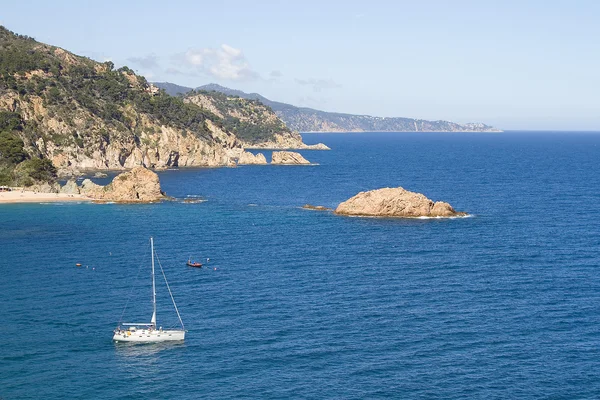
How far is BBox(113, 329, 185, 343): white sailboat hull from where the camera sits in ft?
204

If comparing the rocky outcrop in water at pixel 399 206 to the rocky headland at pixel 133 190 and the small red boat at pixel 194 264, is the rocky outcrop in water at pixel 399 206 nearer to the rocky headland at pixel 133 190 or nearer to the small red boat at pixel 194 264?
the rocky headland at pixel 133 190

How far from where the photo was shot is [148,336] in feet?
206

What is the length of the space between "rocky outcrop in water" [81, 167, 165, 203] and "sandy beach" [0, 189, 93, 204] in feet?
11.4

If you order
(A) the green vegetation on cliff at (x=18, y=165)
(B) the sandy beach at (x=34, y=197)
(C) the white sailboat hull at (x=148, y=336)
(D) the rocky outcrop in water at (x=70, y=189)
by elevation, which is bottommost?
(C) the white sailboat hull at (x=148, y=336)

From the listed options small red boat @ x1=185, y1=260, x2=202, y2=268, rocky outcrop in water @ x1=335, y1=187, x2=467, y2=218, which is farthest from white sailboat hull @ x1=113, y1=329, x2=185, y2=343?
A: rocky outcrop in water @ x1=335, y1=187, x2=467, y2=218

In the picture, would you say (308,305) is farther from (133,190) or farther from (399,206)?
(133,190)

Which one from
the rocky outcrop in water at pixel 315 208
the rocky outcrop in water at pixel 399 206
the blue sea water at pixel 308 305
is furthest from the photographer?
the rocky outcrop in water at pixel 315 208

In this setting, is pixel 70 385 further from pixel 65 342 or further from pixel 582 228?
pixel 582 228

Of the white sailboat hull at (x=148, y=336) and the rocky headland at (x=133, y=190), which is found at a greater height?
the rocky headland at (x=133, y=190)

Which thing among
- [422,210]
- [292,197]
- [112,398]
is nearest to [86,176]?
[292,197]

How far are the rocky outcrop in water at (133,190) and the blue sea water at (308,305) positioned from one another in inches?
673

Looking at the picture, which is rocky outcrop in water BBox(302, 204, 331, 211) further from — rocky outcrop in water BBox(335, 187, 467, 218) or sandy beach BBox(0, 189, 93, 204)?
sandy beach BBox(0, 189, 93, 204)

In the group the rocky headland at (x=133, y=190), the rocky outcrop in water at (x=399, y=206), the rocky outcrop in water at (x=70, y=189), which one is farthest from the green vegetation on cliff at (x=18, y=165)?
the rocky outcrop in water at (x=399, y=206)

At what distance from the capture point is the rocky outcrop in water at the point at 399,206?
415 feet
